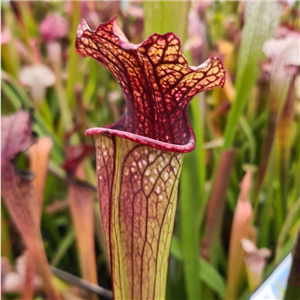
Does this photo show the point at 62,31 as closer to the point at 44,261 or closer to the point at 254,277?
the point at 44,261

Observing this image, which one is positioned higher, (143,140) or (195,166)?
(143,140)

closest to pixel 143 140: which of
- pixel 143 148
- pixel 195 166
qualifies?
pixel 143 148

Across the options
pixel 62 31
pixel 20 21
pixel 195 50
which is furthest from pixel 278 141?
pixel 20 21

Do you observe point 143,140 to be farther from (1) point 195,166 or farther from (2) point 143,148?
(1) point 195,166

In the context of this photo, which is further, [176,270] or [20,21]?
[20,21]

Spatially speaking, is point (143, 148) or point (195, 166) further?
point (195, 166)
